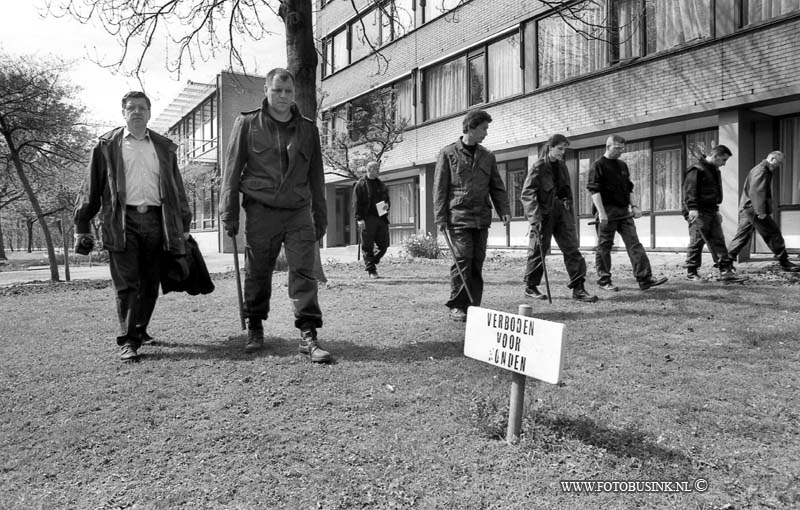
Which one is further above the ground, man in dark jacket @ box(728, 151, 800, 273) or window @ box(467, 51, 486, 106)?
window @ box(467, 51, 486, 106)

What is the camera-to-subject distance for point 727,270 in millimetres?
8258

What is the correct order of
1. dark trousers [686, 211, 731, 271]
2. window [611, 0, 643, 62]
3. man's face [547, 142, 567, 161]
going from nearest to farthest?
man's face [547, 142, 567, 161], dark trousers [686, 211, 731, 271], window [611, 0, 643, 62]

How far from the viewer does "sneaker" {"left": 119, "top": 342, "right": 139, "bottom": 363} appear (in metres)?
4.41

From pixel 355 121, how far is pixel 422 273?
10.0 meters

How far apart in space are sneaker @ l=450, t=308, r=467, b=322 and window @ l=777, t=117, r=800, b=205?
9.94 meters

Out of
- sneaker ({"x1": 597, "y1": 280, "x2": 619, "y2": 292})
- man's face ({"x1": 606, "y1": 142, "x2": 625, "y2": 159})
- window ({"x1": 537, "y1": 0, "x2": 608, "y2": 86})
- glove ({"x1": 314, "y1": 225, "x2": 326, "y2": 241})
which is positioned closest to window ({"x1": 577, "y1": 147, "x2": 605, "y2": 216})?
window ({"x1": 537, "y1": 0, "x2": 608, "y2": 86})

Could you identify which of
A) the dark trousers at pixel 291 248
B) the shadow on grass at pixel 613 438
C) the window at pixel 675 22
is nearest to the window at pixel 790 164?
the window at pixel 675 22

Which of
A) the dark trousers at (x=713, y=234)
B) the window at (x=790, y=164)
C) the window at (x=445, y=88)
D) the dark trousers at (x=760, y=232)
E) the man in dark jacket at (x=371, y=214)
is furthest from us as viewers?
the window at (x=445, y=88)

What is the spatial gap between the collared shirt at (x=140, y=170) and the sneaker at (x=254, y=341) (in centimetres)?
135

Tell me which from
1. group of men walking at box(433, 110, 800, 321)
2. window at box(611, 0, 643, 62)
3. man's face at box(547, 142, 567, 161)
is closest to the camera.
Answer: group of men walking at box(433, 110, 800, 321)

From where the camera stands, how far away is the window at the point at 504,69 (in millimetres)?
16656

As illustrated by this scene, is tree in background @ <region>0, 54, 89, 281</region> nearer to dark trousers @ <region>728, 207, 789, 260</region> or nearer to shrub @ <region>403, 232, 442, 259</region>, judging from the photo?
shrub @ <region>403, 232, 442, 259</region>

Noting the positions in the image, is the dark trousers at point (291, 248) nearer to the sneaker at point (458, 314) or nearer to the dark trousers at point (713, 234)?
the sneaker at point (458, 314)

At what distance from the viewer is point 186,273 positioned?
488cm
